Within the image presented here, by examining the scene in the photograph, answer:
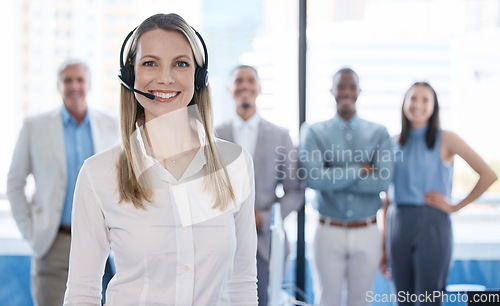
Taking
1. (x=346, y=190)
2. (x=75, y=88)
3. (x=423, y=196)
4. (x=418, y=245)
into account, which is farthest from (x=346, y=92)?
(x=75, y=88)

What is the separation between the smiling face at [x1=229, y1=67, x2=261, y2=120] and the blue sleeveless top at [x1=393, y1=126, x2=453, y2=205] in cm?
64

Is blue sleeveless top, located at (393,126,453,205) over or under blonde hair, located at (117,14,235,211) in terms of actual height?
under

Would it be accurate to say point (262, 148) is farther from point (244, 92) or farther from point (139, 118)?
point (139, 118)

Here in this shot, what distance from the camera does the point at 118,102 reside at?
141cm

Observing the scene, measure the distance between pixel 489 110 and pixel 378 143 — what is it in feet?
1.75

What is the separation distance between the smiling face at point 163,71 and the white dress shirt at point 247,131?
21.3 inches

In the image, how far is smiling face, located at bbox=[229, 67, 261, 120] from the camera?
210cm

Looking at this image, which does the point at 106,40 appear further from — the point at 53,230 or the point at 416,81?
the point at 416,81

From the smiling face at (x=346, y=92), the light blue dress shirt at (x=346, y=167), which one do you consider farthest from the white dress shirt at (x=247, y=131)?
the smiling face at (x=346, y=92)

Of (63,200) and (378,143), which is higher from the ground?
(378,143)

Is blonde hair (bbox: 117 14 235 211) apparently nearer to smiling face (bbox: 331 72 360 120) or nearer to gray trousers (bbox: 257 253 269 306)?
gray trousers (bbox: 257 253 269 306)

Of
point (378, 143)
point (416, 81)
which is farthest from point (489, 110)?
point (378, 143)

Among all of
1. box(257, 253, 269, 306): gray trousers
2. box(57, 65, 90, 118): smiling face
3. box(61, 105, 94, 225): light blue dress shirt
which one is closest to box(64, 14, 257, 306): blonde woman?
box(257, 253, 269, 306): gray trousers

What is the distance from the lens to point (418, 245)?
7.46 feet
